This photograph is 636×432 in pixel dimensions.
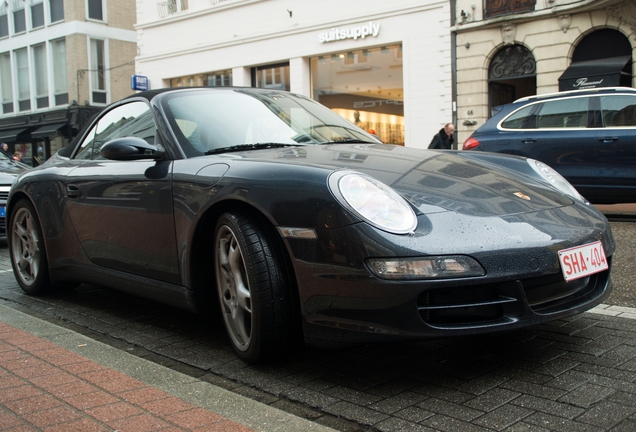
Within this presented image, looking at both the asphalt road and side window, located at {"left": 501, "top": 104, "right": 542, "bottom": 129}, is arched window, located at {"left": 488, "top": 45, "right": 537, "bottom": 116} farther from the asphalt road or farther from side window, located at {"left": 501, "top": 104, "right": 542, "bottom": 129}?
the asphalt road

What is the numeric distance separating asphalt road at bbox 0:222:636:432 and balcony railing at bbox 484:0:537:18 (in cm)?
1481

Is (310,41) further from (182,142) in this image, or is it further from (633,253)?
(182,142)

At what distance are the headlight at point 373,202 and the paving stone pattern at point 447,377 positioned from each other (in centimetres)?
65

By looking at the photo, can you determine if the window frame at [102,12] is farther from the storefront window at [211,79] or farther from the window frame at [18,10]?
the storefront window at [211,79]

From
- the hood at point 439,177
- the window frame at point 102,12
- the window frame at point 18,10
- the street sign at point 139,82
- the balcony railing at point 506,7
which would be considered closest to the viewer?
the hood at point 439,177

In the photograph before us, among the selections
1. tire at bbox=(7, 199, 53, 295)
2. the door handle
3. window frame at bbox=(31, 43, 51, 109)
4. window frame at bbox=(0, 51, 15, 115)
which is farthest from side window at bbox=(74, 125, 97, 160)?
window frame at bbox=(0, 51, 15, 115)

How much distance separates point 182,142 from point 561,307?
202cm

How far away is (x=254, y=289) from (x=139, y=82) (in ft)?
82.9

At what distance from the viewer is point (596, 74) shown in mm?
15984

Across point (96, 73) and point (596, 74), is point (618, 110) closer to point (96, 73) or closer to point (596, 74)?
point (596, 74)

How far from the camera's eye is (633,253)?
5.60 m

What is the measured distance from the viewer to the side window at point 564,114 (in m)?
8.95

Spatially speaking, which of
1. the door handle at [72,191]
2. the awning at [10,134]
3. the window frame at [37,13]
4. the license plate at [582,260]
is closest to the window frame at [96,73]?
the window frame at [37,13]

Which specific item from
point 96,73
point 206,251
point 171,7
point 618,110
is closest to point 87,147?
point 206,251
